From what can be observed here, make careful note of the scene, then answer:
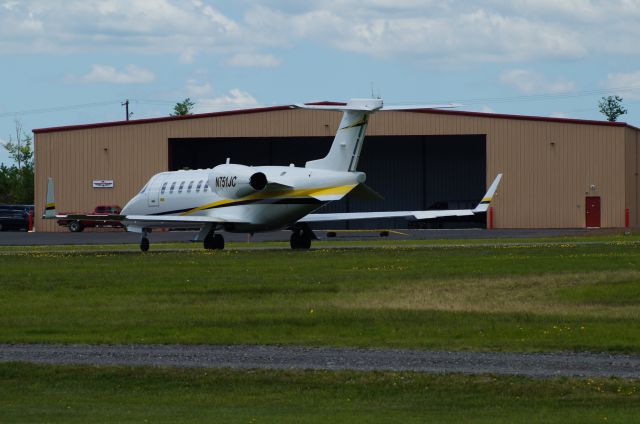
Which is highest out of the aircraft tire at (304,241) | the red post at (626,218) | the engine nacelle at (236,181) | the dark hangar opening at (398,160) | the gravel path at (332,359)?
the dark hangar opening at (398,160)

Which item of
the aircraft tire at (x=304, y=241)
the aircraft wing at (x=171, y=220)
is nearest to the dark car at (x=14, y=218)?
the aircraft wing at (x=171, y=220)

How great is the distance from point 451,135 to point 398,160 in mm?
12466

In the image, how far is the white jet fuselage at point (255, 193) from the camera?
43.0 meters

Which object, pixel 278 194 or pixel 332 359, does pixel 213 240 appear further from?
pixel 332 359

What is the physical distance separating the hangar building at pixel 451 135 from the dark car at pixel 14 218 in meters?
6.26

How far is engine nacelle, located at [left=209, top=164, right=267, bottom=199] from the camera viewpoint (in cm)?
4381

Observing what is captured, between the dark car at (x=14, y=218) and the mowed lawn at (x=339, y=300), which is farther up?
the dark car at (x=14, y=218)

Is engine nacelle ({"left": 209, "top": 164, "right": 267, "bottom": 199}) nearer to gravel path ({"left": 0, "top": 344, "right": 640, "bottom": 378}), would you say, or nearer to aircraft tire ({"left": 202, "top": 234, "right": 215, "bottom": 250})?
aircraft tire ({"left": 202, "top": 234, "right": 215, "bottom": 250})

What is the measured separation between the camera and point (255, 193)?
44.0 metres

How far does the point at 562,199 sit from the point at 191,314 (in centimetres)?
5457

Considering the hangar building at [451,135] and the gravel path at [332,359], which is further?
the hangar building at [451,135]

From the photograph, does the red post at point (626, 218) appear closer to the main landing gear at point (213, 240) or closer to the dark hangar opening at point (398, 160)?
the dark hangar opening at point (398, 160)

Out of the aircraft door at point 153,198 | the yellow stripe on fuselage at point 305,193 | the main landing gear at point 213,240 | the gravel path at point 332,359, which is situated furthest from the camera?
the aircraft door at point 153,198

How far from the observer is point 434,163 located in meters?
89.1
